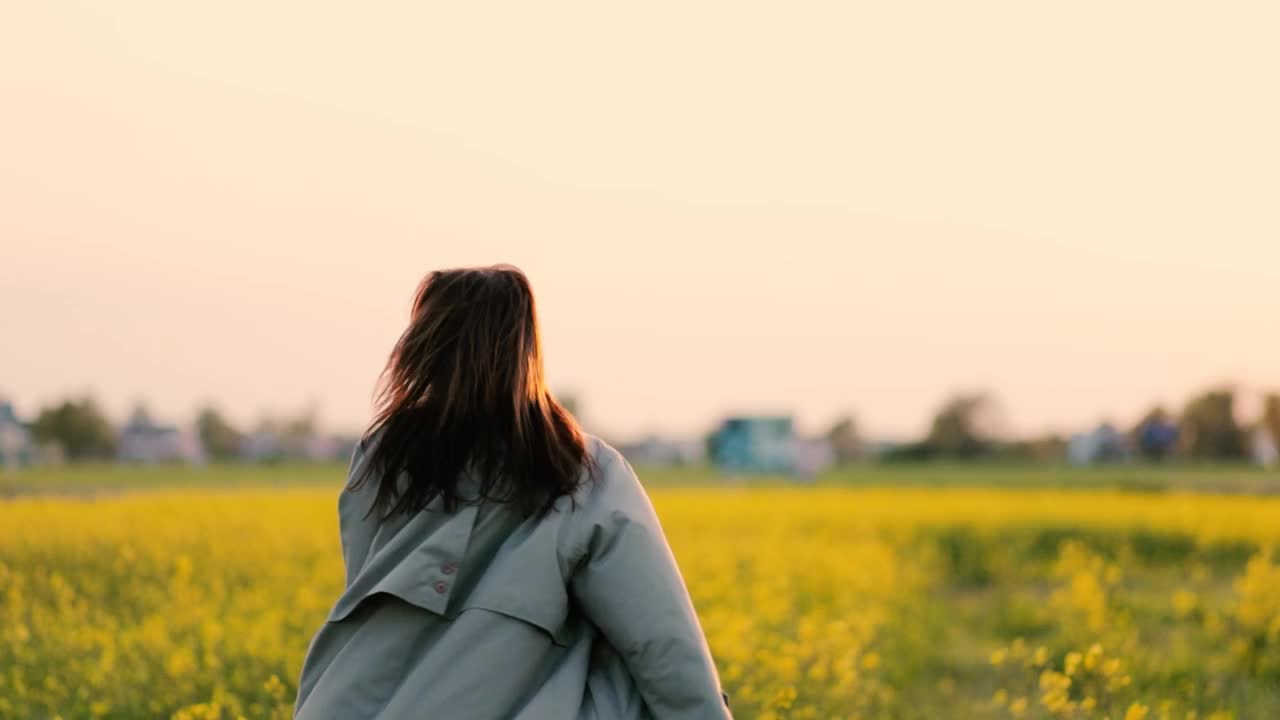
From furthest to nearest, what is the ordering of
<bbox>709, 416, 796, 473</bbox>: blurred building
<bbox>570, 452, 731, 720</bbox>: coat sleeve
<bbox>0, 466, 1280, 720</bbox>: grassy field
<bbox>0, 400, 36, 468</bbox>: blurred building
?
<bbox>709, 416, 796, 473</bbox>: blurred building < <bbox>0, 400, 36, 468</bbox>: blurred building < <bbox>0, 466, 1280, 720</bbox>: grassy field < <bbox>570, 452, 731, 720</bbox>: coat sleeve

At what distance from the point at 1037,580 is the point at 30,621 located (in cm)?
1256

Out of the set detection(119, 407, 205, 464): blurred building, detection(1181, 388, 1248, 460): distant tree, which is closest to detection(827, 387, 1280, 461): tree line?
detection(1181, 388, 1248, 460): distant tree

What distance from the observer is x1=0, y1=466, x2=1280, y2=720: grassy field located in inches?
250

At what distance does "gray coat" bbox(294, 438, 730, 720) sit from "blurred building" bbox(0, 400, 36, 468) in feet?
145

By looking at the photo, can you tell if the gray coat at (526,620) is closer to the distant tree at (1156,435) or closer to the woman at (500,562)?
the woman at (500,562)

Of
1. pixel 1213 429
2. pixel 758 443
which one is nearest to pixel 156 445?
pixel 758 443

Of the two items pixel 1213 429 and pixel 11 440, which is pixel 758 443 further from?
pixel 11 440

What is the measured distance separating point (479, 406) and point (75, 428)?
5687 centimetres

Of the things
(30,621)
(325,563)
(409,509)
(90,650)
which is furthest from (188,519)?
(409,509)

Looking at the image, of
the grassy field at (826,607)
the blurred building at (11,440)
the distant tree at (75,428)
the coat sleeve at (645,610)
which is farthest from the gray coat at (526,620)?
the distant tree at (75,428)

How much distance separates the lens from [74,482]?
36.0m

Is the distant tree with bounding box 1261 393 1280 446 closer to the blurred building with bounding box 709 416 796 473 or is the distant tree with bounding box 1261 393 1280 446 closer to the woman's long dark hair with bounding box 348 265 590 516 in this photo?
the blurred building with bounding box 709 416 796 473

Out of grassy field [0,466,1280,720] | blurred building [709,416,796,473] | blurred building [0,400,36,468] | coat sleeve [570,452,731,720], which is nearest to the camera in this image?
coat sleeve [570,452,731,720]

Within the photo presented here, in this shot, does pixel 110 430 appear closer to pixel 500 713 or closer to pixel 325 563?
pixel 325 563
